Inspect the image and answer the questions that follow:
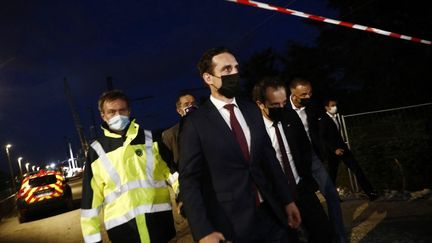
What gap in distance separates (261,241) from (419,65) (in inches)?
679

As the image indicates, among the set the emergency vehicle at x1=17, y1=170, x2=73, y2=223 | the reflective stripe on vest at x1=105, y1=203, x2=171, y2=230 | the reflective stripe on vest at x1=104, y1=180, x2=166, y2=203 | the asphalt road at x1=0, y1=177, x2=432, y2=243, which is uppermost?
the reflective stripe on vest at x1=104, y1=180, x2=166, y2=203

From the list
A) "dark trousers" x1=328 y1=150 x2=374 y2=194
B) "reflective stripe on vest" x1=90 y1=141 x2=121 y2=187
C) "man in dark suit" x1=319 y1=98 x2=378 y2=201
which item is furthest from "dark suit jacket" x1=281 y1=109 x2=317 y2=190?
"dark trousers" x1=328 y1=150 x2=374 y2=194

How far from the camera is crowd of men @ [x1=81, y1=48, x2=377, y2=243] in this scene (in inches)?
97.1

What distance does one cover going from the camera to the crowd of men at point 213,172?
247cm

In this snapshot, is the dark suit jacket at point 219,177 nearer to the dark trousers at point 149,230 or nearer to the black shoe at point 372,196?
the dark trousers at point 149,230

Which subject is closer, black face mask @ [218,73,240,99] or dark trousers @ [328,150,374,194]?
black face mask @ [218,73,240,99]

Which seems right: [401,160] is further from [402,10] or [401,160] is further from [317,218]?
[402,10]

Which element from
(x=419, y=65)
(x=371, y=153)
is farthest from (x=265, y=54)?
(x=371, y=153)

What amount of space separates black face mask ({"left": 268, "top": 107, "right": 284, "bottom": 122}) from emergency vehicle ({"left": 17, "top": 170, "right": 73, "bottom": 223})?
13047 millimetres

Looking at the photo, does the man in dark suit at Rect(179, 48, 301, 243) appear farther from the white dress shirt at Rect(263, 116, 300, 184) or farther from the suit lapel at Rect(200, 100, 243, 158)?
the white dress shirt at Rect(263, 116, 300, 184)

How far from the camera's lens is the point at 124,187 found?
3.01m

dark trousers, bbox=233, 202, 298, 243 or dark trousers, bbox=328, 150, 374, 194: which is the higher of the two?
dark trousers, bbox=233, 202, 298, 243

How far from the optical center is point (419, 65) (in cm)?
1738

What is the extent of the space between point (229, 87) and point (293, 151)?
138 cm
